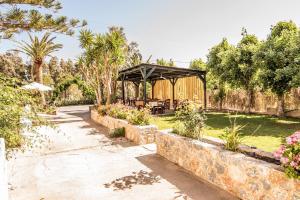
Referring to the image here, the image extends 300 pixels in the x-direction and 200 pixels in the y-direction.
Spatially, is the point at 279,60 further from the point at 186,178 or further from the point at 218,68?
the point at 186,178

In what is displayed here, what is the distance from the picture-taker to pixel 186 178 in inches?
200

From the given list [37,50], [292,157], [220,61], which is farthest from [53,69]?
[292,157]

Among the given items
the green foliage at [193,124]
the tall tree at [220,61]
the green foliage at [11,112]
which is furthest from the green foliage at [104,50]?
the green foliage at [11,112]

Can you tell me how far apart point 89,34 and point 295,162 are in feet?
56.0

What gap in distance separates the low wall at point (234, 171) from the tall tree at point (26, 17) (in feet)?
30.3

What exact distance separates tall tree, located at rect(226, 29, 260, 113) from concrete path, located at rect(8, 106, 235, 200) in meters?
9.93

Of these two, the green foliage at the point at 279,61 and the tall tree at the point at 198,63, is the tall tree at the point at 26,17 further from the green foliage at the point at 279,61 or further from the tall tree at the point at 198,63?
the tall tree at the point at 198,63

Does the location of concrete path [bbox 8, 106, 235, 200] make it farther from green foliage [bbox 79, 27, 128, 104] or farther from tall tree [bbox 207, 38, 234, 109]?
tall tree [bbox 207, 38, 234, 109]

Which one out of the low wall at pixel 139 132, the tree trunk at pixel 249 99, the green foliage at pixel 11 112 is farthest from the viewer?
the tree trunk at pixel 249 99

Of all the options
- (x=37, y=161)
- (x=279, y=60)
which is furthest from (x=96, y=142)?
(x=279, y=60)

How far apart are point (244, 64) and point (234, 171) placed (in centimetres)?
1246

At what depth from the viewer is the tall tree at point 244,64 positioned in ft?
49.1

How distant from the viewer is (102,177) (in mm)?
5363

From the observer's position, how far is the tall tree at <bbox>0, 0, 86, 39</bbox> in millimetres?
10602
